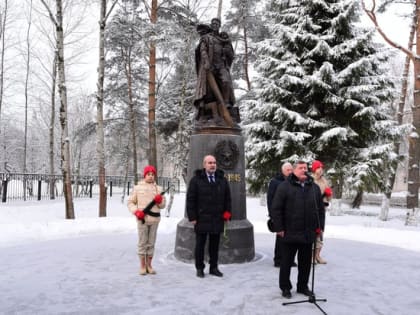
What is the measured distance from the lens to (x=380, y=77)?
1417 cm

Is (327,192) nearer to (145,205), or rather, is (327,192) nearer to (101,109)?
(145,205)

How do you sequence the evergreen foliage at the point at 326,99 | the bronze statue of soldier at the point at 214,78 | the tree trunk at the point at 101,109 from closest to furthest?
1. the bronze statue of soldier at the point at 214,78
2. the evergreen foliage at the point at 326,99
3. the tree trunk at the point at 101,109

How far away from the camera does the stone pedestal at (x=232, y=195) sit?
284 inches

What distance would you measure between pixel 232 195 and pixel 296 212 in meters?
2.79

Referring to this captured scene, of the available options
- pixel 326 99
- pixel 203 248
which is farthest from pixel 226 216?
pixel 326 99

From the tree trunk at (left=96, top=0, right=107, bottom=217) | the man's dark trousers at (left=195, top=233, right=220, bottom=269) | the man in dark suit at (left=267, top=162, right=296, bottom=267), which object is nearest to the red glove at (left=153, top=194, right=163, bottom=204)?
the man's dark trousers at (left=195, top=233, right=220, bottom=269)

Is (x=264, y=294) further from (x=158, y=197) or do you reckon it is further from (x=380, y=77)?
(x=380, y=77)

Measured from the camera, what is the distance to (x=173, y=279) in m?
6.05

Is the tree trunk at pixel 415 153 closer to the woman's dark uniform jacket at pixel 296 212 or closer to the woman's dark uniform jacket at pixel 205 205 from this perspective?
the woman's dark uniform jacket at pixel 205 205

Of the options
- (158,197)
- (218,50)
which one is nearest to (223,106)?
(218,50)

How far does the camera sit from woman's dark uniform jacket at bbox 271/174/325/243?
4.89 m

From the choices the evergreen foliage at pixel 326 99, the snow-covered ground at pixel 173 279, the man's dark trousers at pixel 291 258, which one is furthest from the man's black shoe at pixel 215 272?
the evergreen foliage at pixel 326 99

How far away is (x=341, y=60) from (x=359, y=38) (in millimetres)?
966

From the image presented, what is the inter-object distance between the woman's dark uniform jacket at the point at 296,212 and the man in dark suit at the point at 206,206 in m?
1.42
